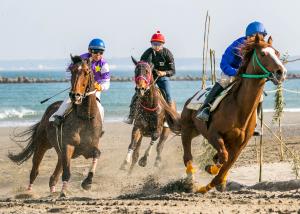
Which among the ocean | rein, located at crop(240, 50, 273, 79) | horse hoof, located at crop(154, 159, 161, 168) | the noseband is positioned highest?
rein, located at crop(240, 50, 273, 79)

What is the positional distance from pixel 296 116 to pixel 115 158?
18.5 metres

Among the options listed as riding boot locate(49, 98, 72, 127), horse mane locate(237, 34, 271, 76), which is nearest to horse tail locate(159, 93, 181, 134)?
riding boot locate(49, 98, 72, 127)

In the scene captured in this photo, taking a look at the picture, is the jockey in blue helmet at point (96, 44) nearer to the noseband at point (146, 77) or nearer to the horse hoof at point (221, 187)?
the noseband at point (146, 77)

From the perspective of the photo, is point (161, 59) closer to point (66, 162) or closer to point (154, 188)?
point (154, 188)

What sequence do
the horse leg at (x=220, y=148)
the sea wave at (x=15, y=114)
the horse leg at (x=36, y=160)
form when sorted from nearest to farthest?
the horse leg at (x=220, y=148) → the horse leg at (x=36, y=160) → the sea wave at (x=15, y=114)

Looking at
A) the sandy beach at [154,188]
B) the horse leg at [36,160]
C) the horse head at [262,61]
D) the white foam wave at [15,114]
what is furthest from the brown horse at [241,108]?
the white foam wave at [15,114]

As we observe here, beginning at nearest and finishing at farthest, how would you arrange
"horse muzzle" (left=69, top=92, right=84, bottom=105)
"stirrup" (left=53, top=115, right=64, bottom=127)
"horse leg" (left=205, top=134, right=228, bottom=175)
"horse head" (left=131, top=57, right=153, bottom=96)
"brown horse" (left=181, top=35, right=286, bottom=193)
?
"brown horse" (left=181, top=35, right=286, bottom=193) → "horse leg" (left=205, top=134, right=228, bottom=175) → "horse muzzle" (left=69, top=92, right=84, bottom=105) → "stirrup" (left=53, top=115, right=64, bottom=127) → "horse head" (left=131, top=57, right=153, bottom=96)

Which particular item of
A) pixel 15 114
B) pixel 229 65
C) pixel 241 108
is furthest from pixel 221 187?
pixel 15 114

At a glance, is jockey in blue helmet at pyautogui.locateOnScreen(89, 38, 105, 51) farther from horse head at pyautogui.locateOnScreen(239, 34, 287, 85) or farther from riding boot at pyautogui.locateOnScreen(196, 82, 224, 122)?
horse head at pyautogui.locateOnScreen(239, 34, 287, 85)

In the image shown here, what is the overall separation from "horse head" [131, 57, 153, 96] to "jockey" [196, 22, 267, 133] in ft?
8.90

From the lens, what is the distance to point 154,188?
13.2m

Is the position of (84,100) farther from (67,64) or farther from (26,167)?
(26,167)

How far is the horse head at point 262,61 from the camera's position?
33.8 ft

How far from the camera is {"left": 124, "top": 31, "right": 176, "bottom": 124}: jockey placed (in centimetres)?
1625
